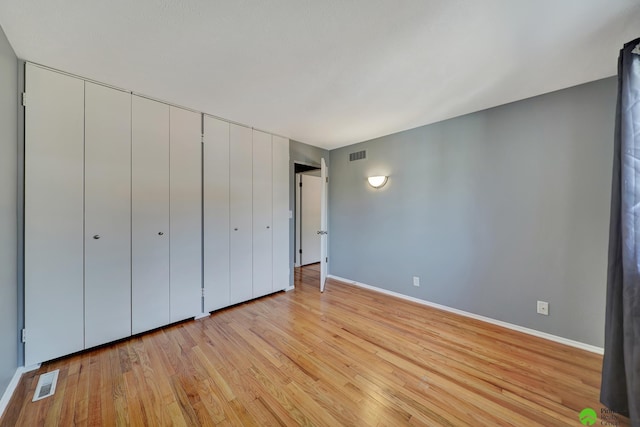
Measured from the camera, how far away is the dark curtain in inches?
48.9

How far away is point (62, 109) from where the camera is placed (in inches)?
74.4

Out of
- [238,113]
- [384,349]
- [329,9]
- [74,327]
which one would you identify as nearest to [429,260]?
[384,349]

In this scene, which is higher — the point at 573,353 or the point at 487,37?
the point at 487,37

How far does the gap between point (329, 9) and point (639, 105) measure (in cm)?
186

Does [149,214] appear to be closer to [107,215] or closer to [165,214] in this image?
[165,214]

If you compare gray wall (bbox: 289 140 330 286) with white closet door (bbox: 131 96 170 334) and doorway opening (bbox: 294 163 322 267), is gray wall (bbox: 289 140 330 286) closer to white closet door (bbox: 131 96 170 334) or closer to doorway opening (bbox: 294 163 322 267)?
doorway opening (bbox: 294 163 322 267)

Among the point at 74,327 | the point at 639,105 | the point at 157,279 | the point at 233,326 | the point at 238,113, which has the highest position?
the point at 238,113

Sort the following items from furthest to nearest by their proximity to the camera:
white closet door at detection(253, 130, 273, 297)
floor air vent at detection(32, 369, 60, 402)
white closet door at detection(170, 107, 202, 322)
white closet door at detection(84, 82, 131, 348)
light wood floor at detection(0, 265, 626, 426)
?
white closet door at detection(253, 130, 273, 297), white closet door at detection(170, 107, 202, 322), white closet door at detection(84, 82, 131, 348), floor air vent at detection(32, 369, 60, 402), light wood floor at detection(0, 265, 626, 426)

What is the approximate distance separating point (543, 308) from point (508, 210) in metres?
1.00

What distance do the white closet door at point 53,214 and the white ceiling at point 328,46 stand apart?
259 mm

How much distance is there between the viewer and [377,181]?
11.3 feet

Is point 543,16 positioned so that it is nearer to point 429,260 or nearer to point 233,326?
point 429,260

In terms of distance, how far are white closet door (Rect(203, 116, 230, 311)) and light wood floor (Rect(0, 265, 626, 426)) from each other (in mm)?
403

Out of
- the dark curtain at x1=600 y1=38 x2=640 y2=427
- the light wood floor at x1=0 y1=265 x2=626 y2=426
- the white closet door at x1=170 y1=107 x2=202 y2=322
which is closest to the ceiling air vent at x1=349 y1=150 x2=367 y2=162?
the white closet door at x1=170 y1=107 x2=202 y2=322
